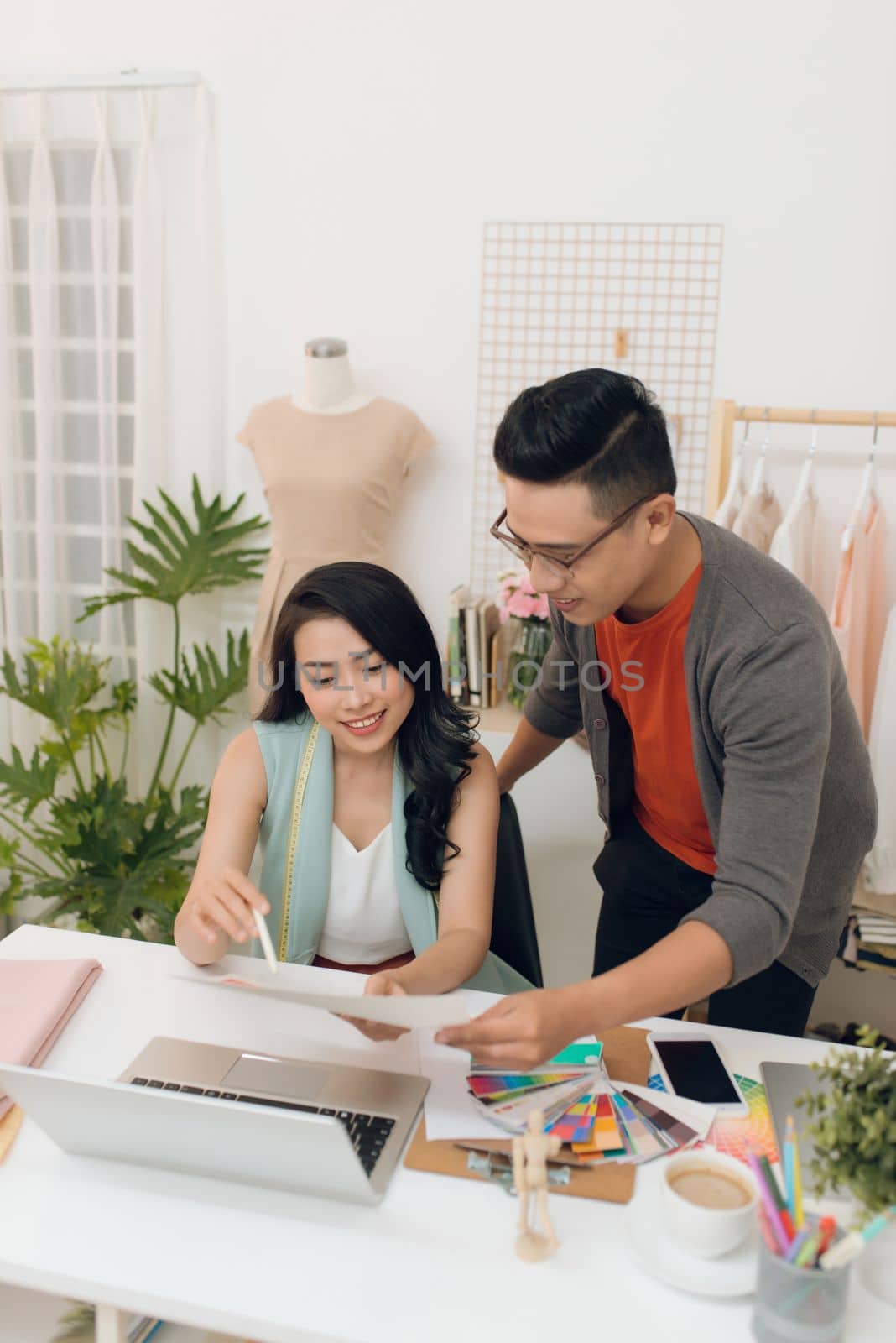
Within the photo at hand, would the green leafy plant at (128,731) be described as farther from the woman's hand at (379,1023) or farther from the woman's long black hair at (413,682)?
the woman's hand at (379,1023)

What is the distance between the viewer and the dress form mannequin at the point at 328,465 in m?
2.74

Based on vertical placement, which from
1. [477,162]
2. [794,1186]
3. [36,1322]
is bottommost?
[36,1322]

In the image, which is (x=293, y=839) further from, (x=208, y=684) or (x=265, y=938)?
(x=208, y=684)

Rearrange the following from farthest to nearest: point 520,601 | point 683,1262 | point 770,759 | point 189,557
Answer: point 189,557 < point 520,601 < point 770,759 < point 683,1262

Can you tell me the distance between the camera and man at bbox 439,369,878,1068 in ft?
4.02

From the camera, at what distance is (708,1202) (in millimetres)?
1049

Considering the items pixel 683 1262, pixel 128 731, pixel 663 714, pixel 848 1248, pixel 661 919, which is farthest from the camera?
pixel 128 731

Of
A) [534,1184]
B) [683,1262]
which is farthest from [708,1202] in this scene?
[534,1184]

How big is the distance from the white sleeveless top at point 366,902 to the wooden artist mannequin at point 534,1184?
678 mm

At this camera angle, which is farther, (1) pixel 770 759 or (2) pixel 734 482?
(2) pixel 734 482

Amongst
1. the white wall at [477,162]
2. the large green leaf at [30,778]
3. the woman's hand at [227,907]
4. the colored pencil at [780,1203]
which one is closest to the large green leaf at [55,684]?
the large green leaf at [30,778]

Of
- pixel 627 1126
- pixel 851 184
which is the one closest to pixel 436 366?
pixel 851 184

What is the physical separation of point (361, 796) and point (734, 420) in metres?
1.25

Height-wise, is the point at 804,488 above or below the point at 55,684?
above
